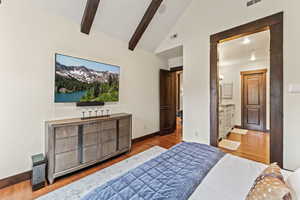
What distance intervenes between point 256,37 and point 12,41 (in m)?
5.05

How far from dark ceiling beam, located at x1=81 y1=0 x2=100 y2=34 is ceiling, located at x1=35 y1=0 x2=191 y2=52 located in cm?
12

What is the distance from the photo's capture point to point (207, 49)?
10.5 ft

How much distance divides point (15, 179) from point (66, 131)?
3.28 feet

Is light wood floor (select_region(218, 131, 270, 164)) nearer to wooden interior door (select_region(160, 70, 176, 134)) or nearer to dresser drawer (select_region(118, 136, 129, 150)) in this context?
wooden interior door (select_region(160, 70, 176, 134))

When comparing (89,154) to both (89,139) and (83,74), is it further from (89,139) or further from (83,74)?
(83,74)

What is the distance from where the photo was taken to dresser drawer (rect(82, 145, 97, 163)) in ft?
7.60

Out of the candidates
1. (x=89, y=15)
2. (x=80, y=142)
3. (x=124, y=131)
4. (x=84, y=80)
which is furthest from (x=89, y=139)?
(x=89, y=15)

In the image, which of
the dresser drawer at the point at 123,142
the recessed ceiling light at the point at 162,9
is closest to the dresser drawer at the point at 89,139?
the dresser drawer at the point at 123,142

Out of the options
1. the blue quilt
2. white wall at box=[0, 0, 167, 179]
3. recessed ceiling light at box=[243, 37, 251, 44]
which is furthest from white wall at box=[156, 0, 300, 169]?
white wall at box=[0, 0, 167, 179]

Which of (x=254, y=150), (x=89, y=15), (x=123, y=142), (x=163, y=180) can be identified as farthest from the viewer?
(x=254, y=150)

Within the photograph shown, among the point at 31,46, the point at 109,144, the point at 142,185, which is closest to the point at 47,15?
the point at 31,46

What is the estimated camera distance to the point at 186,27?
141 inches

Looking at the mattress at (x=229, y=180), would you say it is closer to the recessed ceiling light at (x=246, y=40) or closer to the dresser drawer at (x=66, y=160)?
the dresser drawer at (x=66, y=160)

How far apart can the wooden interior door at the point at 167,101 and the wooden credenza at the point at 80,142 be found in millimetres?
1968
